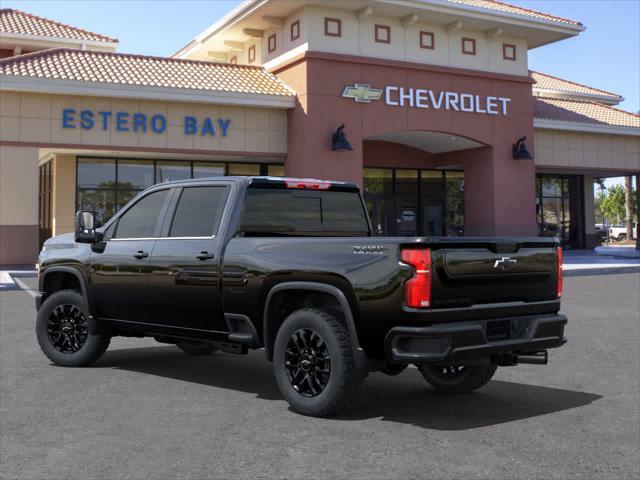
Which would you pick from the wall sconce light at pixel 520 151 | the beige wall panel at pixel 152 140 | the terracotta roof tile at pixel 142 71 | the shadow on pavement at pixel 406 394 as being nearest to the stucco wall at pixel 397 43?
the terracotta roof tile at pixel 142 71

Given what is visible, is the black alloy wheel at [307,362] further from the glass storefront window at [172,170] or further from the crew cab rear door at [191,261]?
the glass storefront window at [172,170]

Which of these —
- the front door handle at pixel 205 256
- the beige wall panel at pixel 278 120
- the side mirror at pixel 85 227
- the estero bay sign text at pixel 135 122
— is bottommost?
the front door handle at pixel 205 256

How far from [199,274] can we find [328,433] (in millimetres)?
2217

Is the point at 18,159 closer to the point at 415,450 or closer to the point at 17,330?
the point at 17,330

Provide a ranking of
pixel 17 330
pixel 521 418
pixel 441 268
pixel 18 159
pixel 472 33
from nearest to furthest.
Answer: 1. pixel 441 268
2. pixel 521 418
3. pixel 17 330
4. pixel 18 159
5. pixel 472 33

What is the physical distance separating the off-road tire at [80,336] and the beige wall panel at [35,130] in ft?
55.9

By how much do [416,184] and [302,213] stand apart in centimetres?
2724

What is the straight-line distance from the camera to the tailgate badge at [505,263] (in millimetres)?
5833

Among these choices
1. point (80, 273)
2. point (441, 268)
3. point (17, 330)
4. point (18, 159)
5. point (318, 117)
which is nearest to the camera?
point (441, 268)

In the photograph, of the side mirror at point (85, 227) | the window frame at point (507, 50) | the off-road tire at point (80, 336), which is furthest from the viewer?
the window frame at point (507, 50)

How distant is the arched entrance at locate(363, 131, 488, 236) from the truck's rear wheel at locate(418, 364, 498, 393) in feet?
80.2

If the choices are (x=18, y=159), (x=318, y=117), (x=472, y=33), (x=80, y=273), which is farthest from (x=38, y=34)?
(x=80, y=273)

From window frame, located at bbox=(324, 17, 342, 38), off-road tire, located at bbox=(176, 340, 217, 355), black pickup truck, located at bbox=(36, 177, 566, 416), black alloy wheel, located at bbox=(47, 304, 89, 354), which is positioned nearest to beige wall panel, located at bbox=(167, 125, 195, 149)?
window frame, located at bbox=(324, 17, 342, 38)

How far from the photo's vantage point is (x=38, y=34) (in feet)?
116
